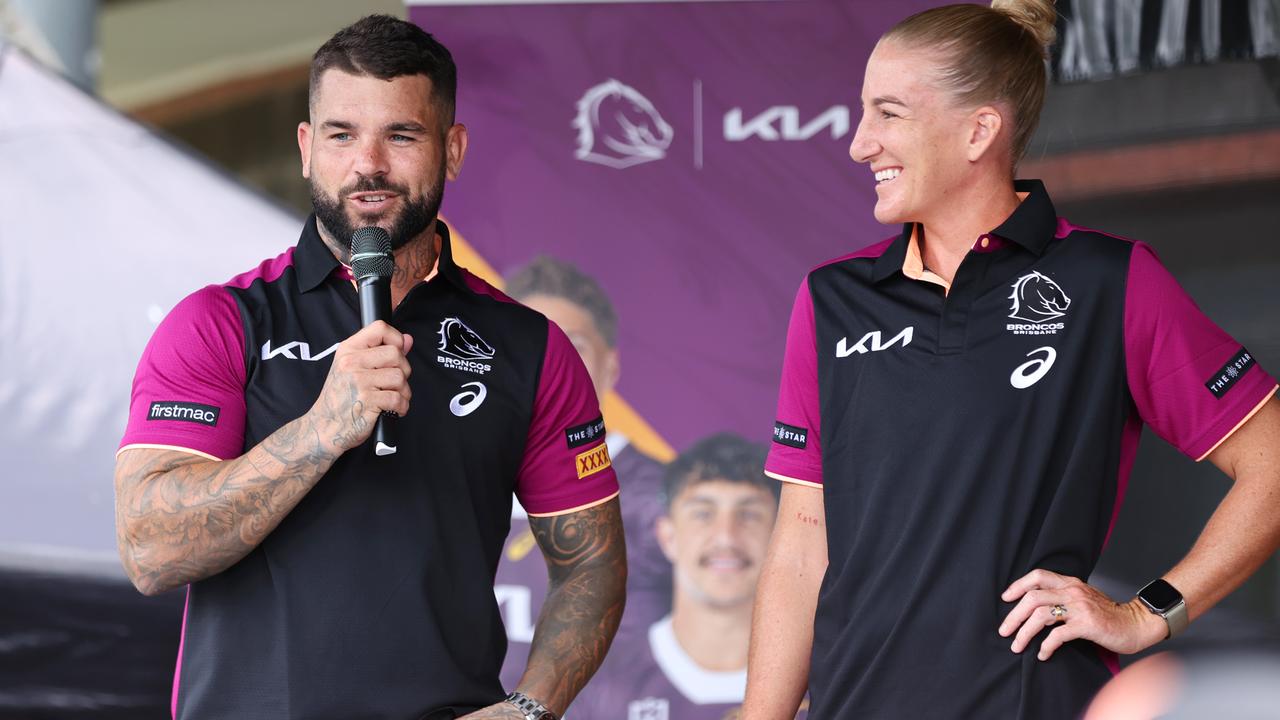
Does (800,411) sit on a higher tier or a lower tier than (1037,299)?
lower

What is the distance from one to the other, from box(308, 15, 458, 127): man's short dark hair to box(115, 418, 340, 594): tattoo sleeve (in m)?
0.56

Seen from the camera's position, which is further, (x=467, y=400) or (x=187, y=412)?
(x=467, y=400)

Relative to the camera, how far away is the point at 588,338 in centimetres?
349

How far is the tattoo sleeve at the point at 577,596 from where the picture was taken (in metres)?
2.09

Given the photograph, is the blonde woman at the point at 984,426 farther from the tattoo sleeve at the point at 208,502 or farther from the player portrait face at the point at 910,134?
the tattoo sleeve at the point at 208,502

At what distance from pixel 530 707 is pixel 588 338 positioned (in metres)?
1.59

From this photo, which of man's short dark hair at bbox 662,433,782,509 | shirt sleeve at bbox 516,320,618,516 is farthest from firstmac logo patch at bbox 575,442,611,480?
man's short dark hair at bbox 662,433,782,509

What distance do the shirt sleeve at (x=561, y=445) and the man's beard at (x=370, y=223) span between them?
0.29 metres

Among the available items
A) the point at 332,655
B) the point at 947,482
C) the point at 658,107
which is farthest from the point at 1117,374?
the point at 658,107

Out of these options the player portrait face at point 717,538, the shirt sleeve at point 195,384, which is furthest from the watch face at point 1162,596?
the player portrait face at point 717,538

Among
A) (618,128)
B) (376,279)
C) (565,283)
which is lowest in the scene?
(376,279)

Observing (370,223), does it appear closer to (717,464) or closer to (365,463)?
(365,463)

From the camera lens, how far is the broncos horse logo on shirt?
2.05 metres

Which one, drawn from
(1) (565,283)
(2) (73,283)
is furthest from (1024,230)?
(2) (73,283)
